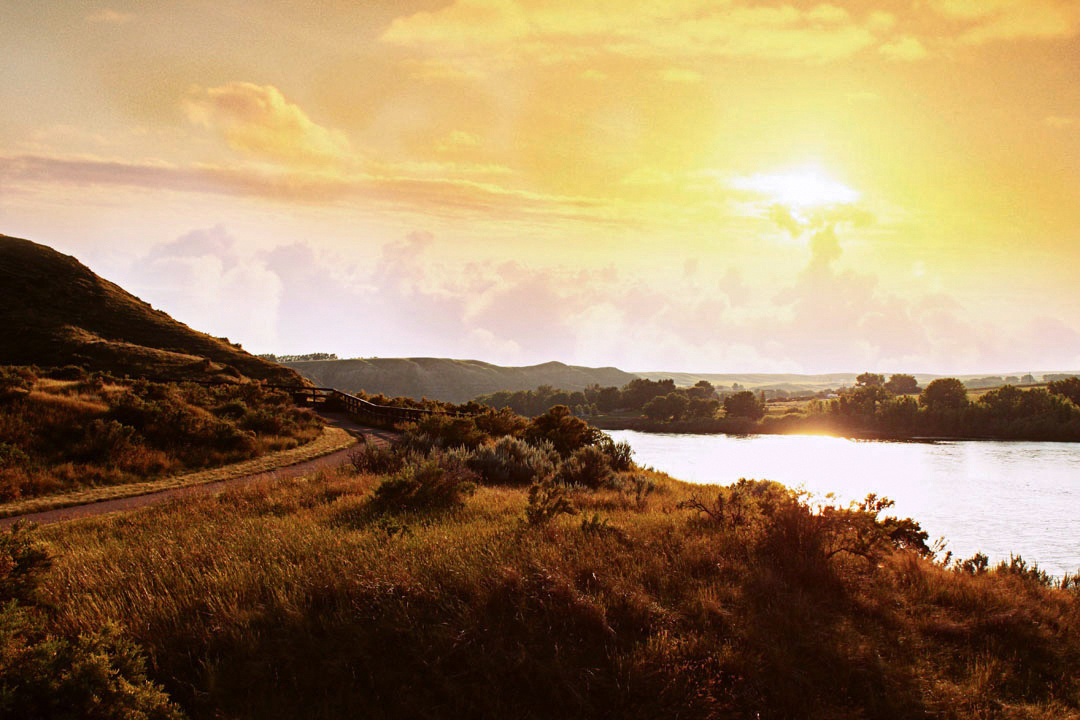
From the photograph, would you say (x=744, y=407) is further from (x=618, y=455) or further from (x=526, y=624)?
(x=526, y=624)

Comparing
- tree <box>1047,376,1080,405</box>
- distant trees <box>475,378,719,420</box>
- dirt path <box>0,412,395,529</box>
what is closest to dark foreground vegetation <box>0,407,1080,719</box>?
dirt path <box>0,412,395,529</box>

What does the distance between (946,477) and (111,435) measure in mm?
57655

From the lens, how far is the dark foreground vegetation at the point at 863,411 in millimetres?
86806

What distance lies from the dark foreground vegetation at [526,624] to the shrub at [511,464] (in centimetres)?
661

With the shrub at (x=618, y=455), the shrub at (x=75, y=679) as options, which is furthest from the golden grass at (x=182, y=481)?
the shrub at (x=618, y=455)

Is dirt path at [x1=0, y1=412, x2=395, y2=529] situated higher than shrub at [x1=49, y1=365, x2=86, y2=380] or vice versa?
shrub at [x1=49, y1=365, x2=86, y2=380]

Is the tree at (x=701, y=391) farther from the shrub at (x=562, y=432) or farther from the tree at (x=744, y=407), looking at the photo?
the shrub at (x=562, y=432)

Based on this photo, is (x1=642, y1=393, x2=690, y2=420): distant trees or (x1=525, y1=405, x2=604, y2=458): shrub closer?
(x1=525, y1=405, x2=604, y2=458): shrub

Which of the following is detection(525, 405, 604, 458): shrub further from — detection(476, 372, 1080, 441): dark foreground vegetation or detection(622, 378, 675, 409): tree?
detection(622, 378, 675, 409): tree

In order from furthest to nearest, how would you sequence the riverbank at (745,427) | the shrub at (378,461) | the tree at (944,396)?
1. the riverbank at (745,427)
2. the tree at (944,396)
3. the shrub at (378,461)

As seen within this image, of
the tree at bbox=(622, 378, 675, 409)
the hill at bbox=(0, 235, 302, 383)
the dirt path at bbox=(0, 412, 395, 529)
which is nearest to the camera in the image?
the dirt path at bbox=(0, 412, 395, 529)

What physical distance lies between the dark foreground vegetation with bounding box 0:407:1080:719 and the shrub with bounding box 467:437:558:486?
21.7ft

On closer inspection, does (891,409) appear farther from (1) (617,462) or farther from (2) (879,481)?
(1) (617,462)

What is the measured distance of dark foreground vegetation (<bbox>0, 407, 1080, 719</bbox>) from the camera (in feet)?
17.1
